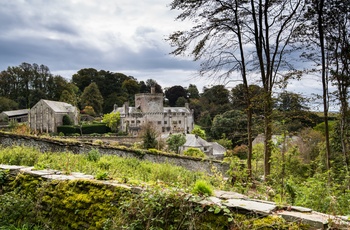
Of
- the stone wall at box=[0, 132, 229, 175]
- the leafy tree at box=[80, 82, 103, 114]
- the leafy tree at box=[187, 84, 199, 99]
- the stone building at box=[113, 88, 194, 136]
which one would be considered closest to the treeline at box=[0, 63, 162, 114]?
the leafy tree at box=[80, 82, 103, 114]

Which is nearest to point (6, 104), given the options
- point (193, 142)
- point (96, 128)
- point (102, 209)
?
point (96, 128)

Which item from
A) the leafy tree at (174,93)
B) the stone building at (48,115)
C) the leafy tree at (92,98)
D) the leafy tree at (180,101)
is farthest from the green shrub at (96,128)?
the leafy tree at (174,93)

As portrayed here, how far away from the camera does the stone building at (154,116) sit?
52.0 metres

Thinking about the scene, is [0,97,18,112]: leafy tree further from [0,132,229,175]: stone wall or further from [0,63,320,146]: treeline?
[0,132,229,175]: stone wall

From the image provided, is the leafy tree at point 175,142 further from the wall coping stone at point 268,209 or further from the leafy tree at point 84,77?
the leafy tree at point 84,77

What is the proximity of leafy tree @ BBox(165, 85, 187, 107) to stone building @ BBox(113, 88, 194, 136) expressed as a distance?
17.5m

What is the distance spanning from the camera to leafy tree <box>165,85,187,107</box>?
75.7 metres

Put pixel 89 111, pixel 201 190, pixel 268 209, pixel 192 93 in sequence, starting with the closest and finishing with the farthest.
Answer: pixel 268 209 < pixel 201 190 < pixel 89 111 < pixel 192 93

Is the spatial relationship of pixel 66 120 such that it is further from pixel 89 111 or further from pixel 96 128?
pixel 89 111

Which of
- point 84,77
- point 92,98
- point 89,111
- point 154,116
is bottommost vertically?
point 154,116

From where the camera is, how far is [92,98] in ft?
209

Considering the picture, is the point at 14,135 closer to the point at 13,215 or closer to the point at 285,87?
the point at 13,215

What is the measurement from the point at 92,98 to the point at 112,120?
673 inches

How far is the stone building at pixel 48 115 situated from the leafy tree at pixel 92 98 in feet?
42.2
